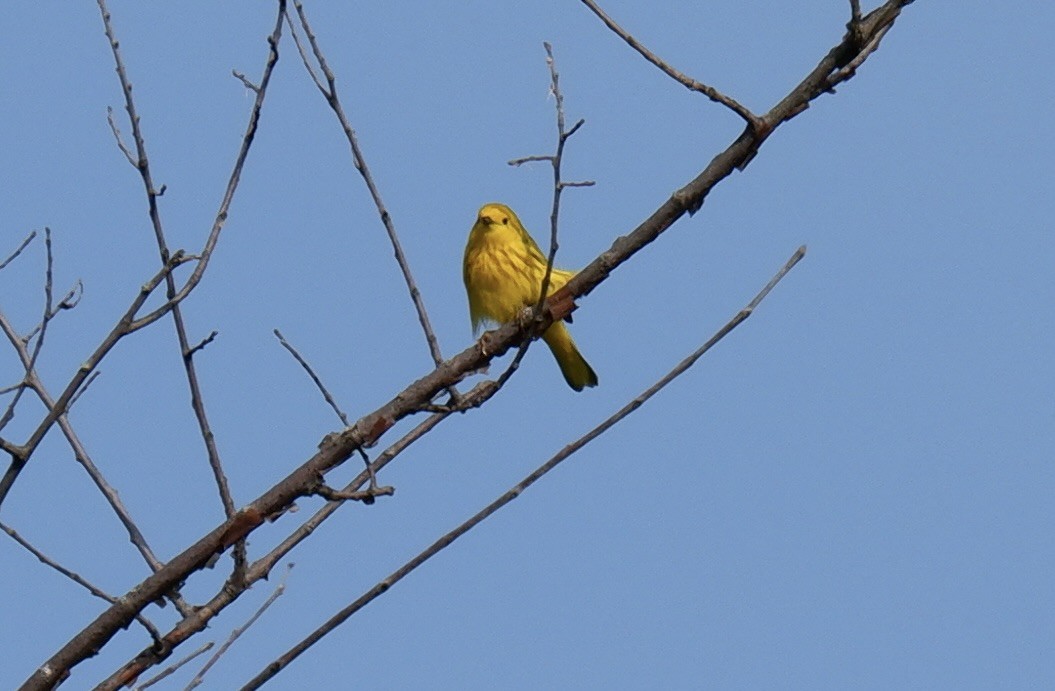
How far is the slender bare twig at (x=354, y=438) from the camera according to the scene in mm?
3264

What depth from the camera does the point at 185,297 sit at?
3.21 m

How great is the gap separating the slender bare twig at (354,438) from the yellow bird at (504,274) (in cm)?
334

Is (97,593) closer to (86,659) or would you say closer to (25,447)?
(86,659)

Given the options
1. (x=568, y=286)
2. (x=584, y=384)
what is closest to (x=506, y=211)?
(x=584, y=384)

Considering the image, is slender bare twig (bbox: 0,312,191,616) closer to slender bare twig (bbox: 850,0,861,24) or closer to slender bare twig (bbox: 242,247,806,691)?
slender bare twig (bbox: 242,247,806,691)

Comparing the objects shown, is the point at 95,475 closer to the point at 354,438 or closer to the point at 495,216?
the point at 354,438

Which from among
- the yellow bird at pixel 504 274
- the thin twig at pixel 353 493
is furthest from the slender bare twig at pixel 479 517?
the yellow bird at pixel 504 274

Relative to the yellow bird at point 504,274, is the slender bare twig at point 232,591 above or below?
below

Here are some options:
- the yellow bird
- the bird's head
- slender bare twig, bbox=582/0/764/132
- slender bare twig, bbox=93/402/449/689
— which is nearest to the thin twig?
slender bare twig, bbox=93/402/449/689

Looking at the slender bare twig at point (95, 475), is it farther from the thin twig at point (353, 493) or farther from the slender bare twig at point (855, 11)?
the slender bare twig at point (855, 11)

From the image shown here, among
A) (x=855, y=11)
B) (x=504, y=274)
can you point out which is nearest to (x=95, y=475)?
(x=855, y=11)

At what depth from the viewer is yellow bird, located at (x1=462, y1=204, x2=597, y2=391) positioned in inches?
276

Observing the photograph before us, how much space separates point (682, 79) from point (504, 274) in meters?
3.83

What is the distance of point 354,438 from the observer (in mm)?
3461
